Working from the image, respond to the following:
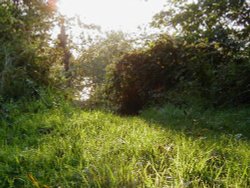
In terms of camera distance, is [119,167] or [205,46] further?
[205,46]

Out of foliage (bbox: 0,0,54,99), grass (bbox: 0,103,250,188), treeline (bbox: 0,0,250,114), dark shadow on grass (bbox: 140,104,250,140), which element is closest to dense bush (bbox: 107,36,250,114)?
treeline (bbox: 0,0,250,114)

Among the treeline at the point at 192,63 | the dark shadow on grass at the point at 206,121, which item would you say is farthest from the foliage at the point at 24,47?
the treeline at the point at 192,63

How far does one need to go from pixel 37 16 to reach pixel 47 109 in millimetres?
4672

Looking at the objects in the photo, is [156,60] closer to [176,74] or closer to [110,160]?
[176,74]

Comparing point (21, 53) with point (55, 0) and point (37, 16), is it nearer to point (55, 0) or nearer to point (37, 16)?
point (37, 16)

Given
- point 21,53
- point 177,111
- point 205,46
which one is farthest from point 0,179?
point 205,46

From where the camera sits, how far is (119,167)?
2982 mm

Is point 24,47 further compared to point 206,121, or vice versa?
point 24,47

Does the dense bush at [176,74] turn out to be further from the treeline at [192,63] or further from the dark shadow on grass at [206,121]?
the dark shadow on grass at [206,121]

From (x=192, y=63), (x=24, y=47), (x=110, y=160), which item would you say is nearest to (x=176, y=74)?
(x=192, y=63)

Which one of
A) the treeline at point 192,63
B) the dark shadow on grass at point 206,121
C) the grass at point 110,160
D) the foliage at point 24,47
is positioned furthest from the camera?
the treeline at point 192,63

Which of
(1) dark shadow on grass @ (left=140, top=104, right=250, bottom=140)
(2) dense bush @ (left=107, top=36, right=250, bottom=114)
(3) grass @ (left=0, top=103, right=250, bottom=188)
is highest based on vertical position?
(2) dense bush @ (left=107, top=36, right=250, bottom=114)

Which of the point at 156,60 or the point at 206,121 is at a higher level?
the point at 156,60

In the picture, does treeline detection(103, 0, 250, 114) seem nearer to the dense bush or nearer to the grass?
the dense bush
